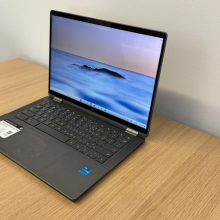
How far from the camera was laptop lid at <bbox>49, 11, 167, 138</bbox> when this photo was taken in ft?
2.38

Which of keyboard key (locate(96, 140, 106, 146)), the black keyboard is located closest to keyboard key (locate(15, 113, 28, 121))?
the black keyboard

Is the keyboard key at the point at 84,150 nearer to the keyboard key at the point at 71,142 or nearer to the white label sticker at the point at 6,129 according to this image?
the keyboard key at the point at 71,142

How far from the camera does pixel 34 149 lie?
726 millimetres

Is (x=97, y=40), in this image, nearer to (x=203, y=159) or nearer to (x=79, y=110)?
(x=79, y=110)

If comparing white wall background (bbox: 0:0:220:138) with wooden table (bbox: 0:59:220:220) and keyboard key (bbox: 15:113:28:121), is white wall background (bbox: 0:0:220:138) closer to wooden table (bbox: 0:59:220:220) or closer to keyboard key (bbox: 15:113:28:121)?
wooden table (bbox: 0:59:220:220)

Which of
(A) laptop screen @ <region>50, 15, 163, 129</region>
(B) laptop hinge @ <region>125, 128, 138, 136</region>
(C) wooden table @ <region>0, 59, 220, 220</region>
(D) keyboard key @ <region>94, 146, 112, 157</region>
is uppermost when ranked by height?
(A) laptop screen @ <region>50, 15, 163, 129</region>

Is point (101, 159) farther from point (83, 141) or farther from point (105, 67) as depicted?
point (105, 67)

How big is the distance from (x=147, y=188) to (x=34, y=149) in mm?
300

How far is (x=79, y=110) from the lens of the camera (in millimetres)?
894

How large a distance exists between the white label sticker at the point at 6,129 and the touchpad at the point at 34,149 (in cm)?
2

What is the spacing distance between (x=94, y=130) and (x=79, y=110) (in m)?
0.12

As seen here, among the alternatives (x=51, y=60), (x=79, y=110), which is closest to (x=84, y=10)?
(x=51, y=60)

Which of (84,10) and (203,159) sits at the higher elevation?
(84,10)

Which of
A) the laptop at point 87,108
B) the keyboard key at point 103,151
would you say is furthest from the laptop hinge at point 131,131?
the keyboard key at point 103,151
